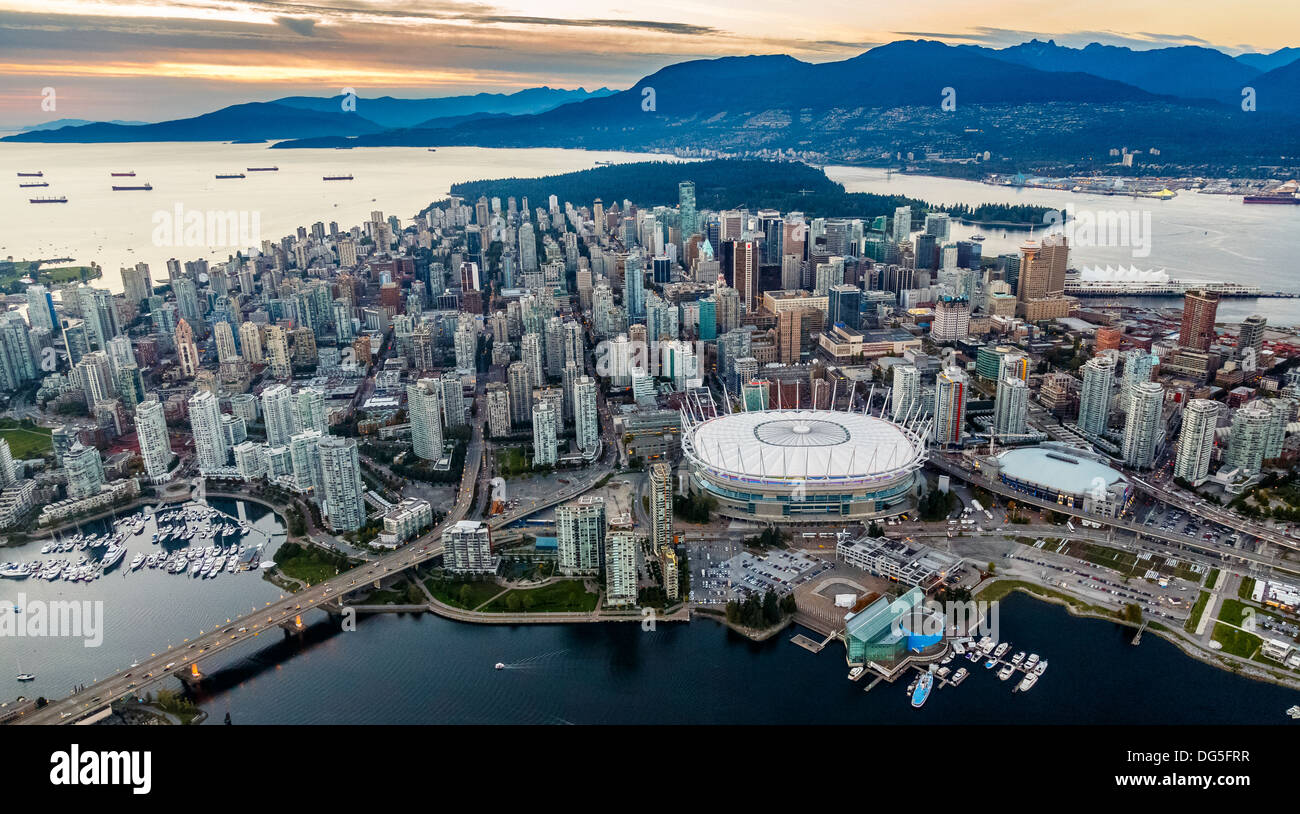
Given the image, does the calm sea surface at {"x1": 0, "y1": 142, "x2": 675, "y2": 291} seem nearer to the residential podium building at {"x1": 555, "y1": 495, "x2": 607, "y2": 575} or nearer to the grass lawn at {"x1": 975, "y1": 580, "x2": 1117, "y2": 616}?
the residential podium building at {"x1": 555, "y1": 495, "x2": 607, "y2": 575}

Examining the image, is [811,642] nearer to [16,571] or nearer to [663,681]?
[663,681]

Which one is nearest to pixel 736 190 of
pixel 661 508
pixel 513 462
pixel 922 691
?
pixel 513 462

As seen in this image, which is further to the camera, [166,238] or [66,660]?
[166,238]

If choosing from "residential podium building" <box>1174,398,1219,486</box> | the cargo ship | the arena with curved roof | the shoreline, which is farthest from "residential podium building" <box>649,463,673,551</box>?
the cargo ship

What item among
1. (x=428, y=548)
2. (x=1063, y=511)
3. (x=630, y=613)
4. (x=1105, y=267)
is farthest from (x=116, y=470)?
(x=1105, y=267)

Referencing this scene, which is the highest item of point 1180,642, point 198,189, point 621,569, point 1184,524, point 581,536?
point 198,189
